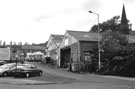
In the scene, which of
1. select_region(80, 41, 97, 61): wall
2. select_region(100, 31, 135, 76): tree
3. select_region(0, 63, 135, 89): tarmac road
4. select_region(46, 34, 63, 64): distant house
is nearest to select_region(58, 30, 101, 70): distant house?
select_region(80, 41, 97, 61): wall

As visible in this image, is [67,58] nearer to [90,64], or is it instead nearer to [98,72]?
[90,64]

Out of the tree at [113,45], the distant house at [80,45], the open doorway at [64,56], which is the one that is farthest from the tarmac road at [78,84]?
the open doorway at [64,56]

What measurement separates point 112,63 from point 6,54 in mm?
27163

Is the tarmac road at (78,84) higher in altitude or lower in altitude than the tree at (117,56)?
lower

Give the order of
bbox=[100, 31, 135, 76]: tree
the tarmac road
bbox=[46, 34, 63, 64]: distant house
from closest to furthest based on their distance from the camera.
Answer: the tarmac road < bbox=[100, 31, 135, 76]: tree < bbox=[46, 34, 63, 64]: distant house

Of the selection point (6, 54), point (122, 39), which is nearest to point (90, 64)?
point (122, 39)

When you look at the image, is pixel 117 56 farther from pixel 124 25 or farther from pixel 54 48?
pixel 124 25

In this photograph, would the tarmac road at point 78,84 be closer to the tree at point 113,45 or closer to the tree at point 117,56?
the tree at point 117,56

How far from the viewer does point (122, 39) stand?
113ft

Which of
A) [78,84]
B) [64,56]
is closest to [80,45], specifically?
[64,56]

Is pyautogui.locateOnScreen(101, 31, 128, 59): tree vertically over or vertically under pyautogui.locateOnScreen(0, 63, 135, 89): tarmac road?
over

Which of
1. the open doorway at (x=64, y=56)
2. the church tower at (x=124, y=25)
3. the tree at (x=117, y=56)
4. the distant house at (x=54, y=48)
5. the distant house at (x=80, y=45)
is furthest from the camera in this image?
the church tower at (x=124, y=25)

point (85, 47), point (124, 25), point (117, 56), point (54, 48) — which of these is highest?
point (124, 25)

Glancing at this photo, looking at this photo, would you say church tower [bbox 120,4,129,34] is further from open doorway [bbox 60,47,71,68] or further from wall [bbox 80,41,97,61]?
wall [bbox 80,41,97,61]
